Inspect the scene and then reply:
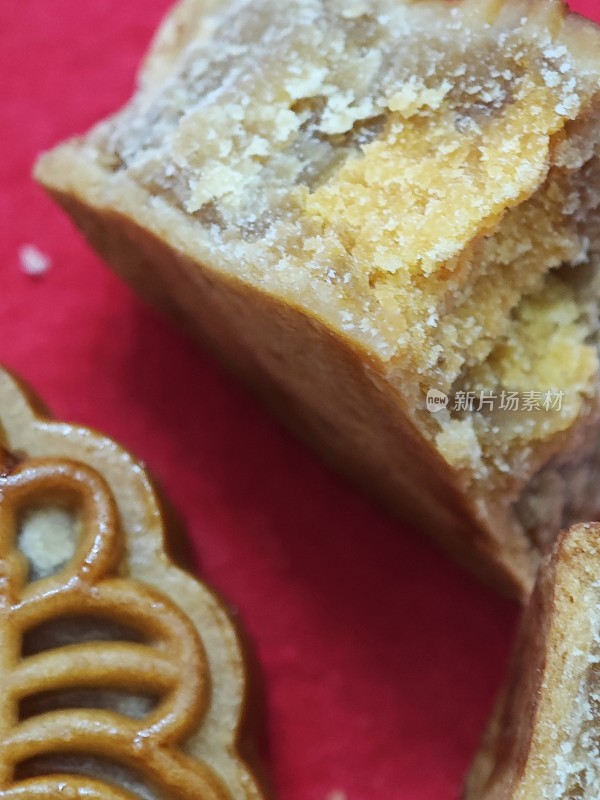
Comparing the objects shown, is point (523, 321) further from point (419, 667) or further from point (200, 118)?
point (419, 667)

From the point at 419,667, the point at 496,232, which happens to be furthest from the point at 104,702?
the point at 496,232

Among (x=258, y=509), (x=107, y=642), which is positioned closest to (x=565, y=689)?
(x=107, y=642)

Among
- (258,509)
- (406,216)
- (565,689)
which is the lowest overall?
(258,509)

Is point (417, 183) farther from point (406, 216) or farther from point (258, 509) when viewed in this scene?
point (258, 509)

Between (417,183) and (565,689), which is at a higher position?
(417,183)

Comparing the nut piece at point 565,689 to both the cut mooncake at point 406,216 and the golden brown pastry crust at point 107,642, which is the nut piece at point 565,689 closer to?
the cut mooncake at point 406,216

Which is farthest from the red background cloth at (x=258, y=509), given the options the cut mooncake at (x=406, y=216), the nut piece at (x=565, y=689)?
the nut piece at (x=565, y=689)

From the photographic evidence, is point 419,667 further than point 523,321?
Yes

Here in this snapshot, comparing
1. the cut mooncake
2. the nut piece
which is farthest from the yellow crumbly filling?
the nut piece
